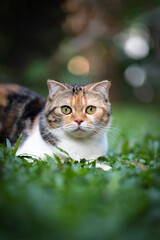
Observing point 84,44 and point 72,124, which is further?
point 84,44

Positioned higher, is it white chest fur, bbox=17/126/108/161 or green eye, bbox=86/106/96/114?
green eye, bbox=86/106/96/114

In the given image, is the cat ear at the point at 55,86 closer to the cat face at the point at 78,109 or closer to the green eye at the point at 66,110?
the cat face at the point at 78,109

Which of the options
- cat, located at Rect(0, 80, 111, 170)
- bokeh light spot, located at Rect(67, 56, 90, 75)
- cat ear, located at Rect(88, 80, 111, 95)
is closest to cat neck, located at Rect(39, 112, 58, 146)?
cat, located at Rect(0, 80, 111, 170)

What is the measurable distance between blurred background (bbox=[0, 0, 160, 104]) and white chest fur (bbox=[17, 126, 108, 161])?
884 mm

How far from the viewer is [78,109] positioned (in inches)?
90.6

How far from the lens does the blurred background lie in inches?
274

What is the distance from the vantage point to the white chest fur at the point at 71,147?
2.33 m

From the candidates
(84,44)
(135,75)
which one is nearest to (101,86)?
(84,44)

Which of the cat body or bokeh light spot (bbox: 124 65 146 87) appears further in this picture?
bokeh light spot (bbox: 124 65 146 87)

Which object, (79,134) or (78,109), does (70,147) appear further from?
(78,109)

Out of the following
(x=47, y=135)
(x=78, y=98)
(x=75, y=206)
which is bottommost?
(x=75, y=206)

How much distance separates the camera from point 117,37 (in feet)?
39.4

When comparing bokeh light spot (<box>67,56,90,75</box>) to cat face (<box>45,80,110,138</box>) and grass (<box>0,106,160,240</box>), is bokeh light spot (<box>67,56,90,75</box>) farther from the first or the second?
grass (<box>0,106,160,240</box>)

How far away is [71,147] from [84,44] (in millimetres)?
10035
